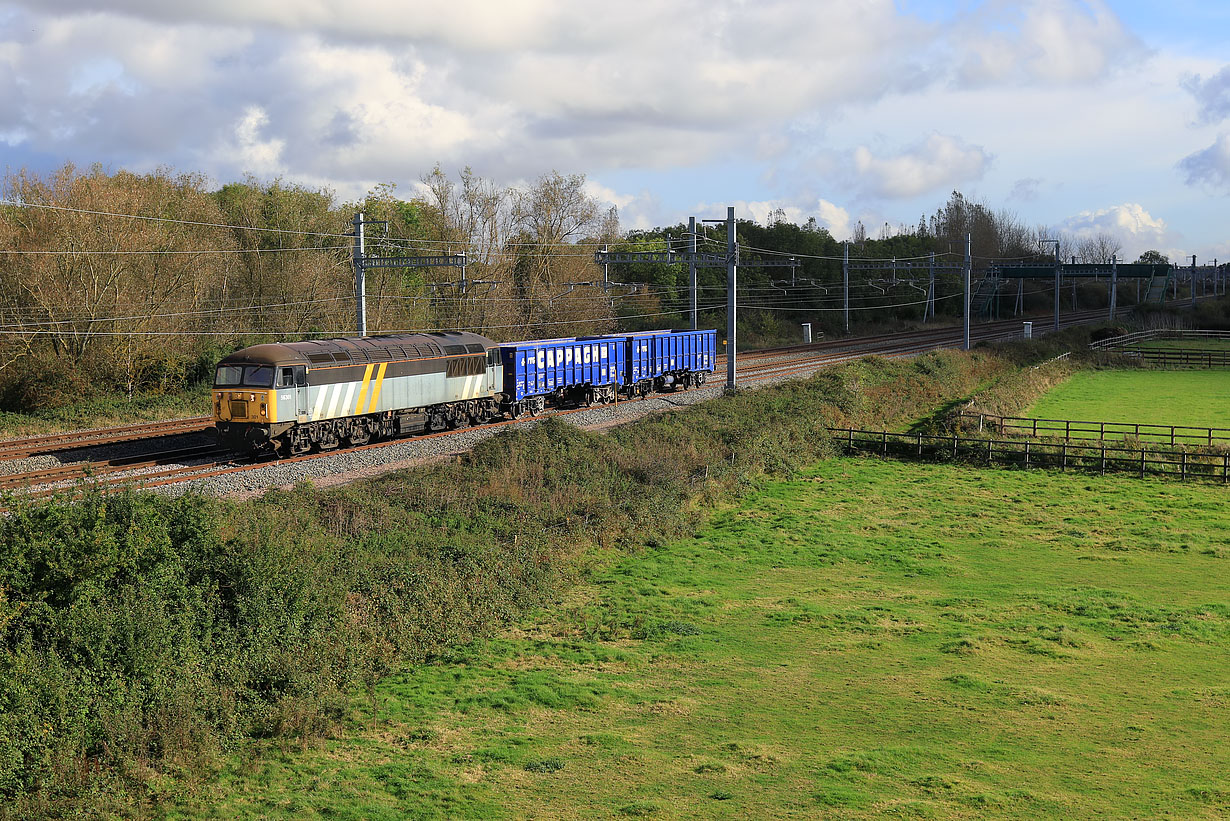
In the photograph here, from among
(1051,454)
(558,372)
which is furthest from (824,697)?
(558,372)

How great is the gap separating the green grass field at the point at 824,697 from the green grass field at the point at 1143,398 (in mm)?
23533

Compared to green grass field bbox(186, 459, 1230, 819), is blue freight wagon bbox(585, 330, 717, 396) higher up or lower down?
higher up

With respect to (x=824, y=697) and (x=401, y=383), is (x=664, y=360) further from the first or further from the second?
(x=824, y=697)

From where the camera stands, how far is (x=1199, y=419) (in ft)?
165

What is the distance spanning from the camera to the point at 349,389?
1372 inches

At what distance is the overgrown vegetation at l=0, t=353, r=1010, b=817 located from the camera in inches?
530

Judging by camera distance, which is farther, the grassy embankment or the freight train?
the grassy embankment

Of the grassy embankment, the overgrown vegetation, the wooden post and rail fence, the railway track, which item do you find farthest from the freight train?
the wooden post and rail fence

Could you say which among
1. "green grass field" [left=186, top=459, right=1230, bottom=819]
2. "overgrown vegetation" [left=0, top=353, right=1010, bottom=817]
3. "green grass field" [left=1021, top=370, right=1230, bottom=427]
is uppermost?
"green grass field" [left=1021, top=370, right=1230, bottom=427]

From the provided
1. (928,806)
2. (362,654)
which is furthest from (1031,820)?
(362,654)

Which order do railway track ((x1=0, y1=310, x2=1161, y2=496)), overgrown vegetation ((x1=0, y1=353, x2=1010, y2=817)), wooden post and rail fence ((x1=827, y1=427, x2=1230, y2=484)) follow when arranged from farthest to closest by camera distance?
1. wooden post and rail fence ((x1=827, y1=427, x2=1230, y2=484))
2. railway track ((x1=0, y1=310, x2=1161, y2=496))
3. overgrown vegetation ((x1=0, y1=353, x2=1010, y2=817))

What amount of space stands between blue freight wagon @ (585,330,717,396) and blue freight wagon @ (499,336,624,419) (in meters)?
1.02

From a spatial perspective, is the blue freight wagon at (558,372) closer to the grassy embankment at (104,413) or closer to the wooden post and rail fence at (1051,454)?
the wooden post and rail fence at (1051,454)

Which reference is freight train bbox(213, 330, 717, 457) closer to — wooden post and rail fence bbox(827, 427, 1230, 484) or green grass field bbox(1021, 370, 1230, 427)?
wooden post and rail fence bbox(827, 427, 1230, 484)
